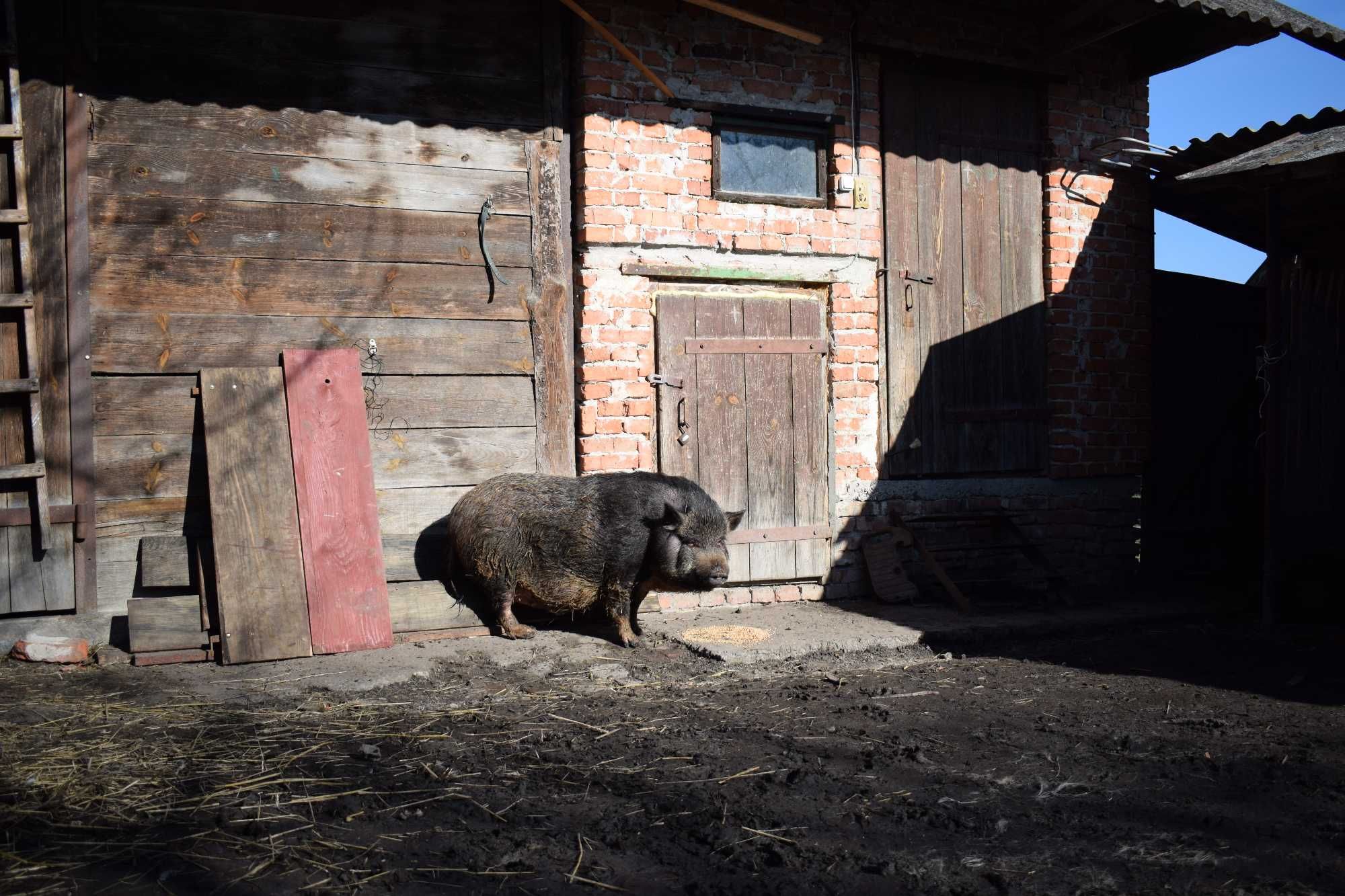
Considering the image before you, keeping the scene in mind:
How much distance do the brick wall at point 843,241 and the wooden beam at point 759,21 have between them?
234 mm

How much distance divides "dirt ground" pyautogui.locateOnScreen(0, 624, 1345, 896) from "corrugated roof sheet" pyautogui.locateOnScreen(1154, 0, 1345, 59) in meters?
4.46

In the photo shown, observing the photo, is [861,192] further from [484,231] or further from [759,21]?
[484,231]

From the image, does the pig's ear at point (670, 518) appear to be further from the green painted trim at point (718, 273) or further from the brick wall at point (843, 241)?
the green painted trim at point (718, 273)

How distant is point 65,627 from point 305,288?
2170 millimetres

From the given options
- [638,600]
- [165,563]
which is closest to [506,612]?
[638,600]

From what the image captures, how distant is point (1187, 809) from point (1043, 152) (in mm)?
5746

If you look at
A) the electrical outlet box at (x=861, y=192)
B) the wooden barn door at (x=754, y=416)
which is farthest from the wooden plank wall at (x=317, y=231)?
the electrical outlet box at (x=861, y=192)

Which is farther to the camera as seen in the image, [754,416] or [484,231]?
[754,416]

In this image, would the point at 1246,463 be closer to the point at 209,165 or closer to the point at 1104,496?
the point at 1104,496

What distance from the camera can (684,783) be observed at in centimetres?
360

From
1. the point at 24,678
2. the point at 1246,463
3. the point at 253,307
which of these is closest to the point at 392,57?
the point at 253,307

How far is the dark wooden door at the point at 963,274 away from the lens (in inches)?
292

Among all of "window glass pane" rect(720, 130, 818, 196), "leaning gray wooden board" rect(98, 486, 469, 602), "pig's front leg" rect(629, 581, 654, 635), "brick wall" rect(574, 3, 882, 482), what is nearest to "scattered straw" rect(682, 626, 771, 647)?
"pig's front leg" rect(629, 581, 654, 635)

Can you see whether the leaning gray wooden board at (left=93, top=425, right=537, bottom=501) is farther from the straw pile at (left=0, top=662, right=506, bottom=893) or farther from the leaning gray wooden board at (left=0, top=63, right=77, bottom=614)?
the straw pile at (left=0, top=662, right=506, bottom=893)
